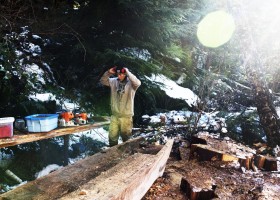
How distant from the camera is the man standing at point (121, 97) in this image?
646 centimetres

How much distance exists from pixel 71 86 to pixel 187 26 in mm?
4750

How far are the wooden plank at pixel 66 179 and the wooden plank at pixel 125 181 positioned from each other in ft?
1.85

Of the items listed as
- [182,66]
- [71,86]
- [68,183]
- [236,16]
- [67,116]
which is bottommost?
[68,183]

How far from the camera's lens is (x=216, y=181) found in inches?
226

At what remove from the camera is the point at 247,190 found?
5348 millimetres

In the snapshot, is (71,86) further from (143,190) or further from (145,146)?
(143,190)

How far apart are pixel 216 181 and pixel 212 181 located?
0.49 metres

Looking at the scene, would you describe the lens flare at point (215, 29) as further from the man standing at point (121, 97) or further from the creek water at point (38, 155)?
the creek water at point (38, 155)

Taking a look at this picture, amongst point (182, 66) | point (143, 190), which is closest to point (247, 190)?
point (143, 190)

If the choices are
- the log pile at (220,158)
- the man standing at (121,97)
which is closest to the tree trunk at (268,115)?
the log pile at (220,158)

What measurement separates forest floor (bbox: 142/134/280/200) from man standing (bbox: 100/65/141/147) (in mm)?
1554

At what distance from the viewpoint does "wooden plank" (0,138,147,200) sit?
3.90 m

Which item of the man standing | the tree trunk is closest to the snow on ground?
the tree trunk

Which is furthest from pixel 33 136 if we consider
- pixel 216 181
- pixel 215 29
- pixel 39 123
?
pixel 215 29
